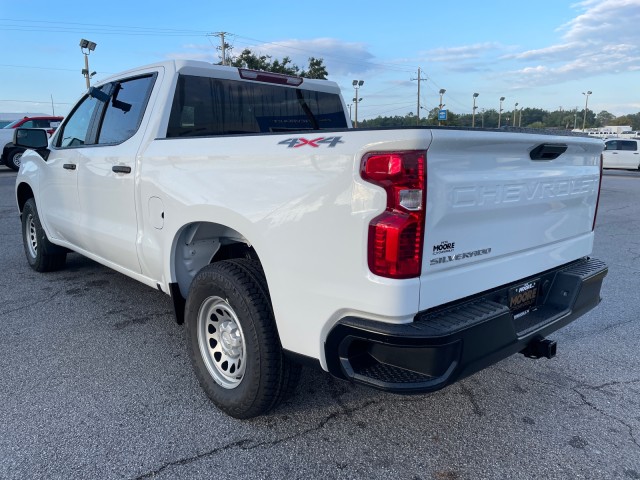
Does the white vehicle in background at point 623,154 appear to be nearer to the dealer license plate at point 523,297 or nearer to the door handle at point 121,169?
the dealer license plate at point 523,297

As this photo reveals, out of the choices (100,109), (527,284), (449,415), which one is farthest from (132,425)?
(100,109)

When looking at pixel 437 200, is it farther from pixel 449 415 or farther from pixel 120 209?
pixel 120 209

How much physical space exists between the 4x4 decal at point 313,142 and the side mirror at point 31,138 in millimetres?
3787

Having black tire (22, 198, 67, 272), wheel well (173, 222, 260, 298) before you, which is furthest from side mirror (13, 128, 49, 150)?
wheel well (173, 222, 260, 298)

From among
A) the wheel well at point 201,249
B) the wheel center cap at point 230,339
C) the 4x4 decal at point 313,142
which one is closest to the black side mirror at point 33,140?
the wheel well at point 201,249

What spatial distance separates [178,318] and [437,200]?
2087 mm

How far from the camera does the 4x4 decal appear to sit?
226cm

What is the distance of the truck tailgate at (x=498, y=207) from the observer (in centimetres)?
220

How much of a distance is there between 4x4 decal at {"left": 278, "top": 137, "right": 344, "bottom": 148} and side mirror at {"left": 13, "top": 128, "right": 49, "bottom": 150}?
379cm

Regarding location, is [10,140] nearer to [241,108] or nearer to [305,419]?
[241,108]

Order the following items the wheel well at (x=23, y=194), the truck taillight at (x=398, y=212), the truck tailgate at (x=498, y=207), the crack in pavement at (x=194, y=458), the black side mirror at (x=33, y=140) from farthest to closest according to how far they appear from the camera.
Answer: the wheel well at (x=23, y=194), the black side mirror at (x=33, y=140), the crack in pavement at (x=194, y=458), the truck tailgate at (x=498, y=207), the truck taillight at (x=398, y=212)

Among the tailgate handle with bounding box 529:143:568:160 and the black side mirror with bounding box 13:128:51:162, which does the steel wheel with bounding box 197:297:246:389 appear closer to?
the tailgate handle with bounding box 529:143:568:160

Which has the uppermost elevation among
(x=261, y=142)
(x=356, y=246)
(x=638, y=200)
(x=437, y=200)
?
(x=261, y=142)

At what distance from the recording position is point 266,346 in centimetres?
263
